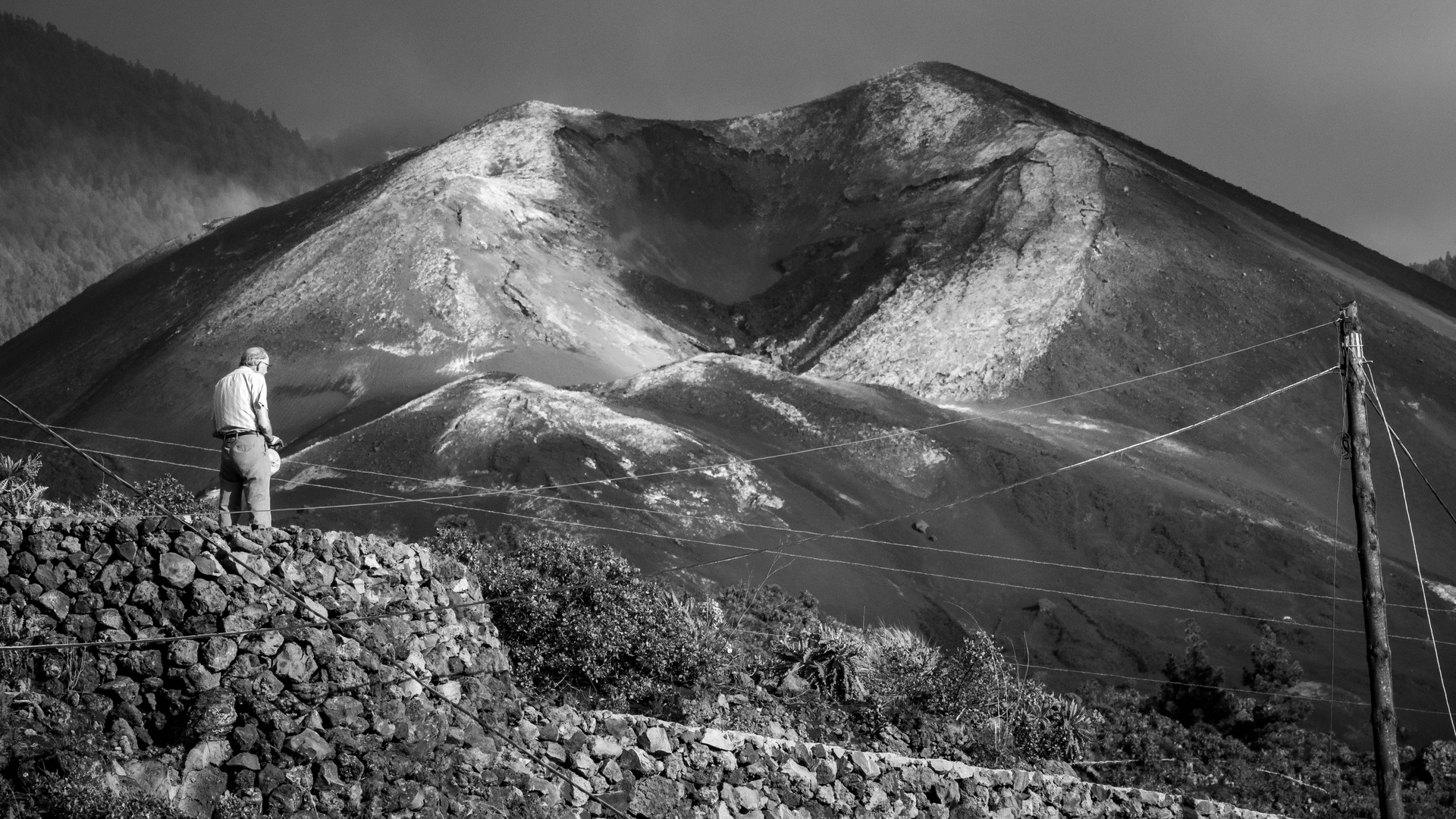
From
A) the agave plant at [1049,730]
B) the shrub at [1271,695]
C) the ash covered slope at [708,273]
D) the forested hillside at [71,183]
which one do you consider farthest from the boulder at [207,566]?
Result: the forested hillside at [71,183]

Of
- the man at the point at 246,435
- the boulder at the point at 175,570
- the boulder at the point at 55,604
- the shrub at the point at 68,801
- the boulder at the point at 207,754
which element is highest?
the man at the point at 246,435

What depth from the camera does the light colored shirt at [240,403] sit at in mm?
10430

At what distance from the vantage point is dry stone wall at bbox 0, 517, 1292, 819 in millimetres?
9211

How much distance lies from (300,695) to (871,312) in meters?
61.3

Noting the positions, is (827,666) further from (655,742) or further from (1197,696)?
(1197,696)

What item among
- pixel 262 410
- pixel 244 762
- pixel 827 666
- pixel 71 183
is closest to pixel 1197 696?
pixel 827 666

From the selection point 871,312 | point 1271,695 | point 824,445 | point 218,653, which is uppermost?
point 871,312

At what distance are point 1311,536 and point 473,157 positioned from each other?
181 ft

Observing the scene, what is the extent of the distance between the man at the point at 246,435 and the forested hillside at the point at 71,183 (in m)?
127

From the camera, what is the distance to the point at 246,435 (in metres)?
10.5

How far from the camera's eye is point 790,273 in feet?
273

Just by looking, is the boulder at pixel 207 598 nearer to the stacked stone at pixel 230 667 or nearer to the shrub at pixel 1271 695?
the stacked stone at pixel 230 667

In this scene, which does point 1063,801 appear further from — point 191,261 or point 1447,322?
point 191,261

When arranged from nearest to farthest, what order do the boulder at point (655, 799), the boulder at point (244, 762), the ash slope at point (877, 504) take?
the boulder at point (244, 762) < the boulder at point (655, 799) < the ash slope at point (877, 504)
